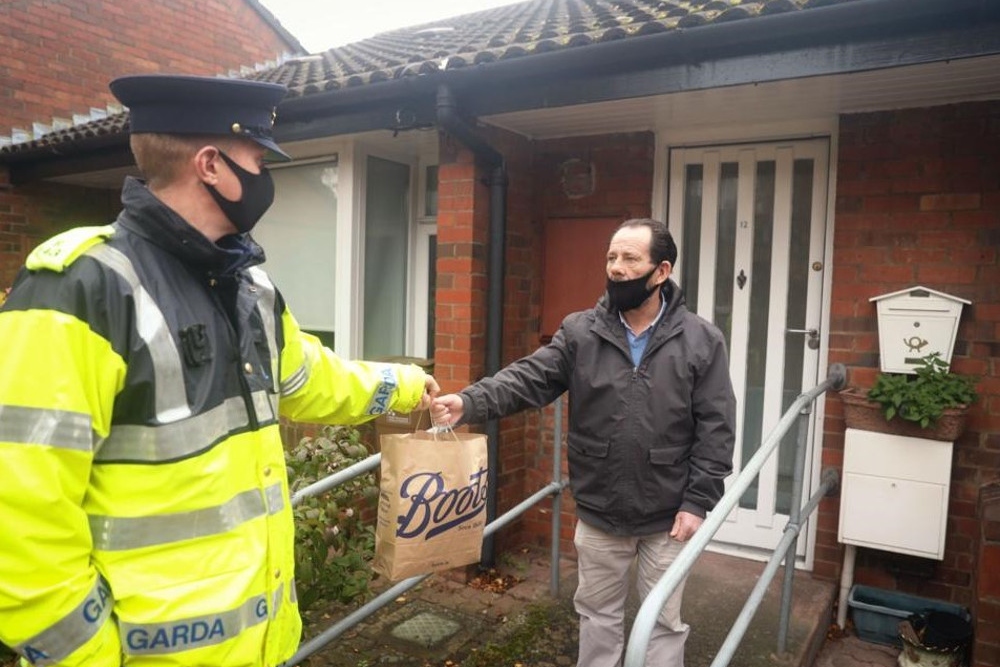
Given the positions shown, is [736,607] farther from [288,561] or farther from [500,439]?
[288,561]

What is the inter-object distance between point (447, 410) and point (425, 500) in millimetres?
398

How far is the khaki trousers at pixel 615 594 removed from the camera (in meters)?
2.48

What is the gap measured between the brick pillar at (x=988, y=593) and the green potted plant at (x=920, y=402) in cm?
39

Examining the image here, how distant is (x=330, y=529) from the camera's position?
2842 mm

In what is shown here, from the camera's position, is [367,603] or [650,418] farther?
[367,603]

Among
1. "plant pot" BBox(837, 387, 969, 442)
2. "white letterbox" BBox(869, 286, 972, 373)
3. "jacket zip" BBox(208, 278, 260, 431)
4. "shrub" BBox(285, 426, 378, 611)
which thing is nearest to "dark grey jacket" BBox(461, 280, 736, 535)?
"shrub" BBox(285, 426, 378, 611)

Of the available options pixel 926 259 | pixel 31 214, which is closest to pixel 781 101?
pixel 926 259

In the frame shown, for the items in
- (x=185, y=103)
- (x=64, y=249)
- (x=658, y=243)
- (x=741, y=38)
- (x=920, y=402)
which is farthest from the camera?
(x=920, y=402)

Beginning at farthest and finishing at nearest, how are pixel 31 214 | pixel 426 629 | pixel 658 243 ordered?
pixel 31 214, pixel 426 629, pixel 658 243

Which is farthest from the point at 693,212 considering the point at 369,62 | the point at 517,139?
the point at 369,62

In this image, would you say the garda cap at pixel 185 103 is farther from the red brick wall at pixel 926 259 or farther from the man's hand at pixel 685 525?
the red brick wall at pixel 926 259

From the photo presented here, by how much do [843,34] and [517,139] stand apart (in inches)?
78.3

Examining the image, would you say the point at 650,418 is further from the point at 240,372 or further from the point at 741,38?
the point at 741,38

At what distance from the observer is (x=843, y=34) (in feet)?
9.14
